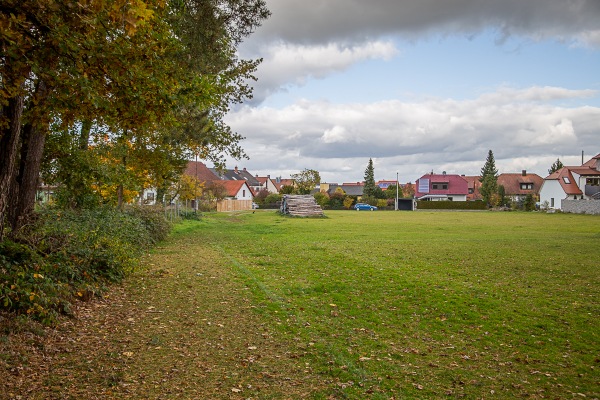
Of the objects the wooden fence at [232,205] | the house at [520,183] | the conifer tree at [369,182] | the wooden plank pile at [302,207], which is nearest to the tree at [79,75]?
the wooden plank pile at [302,207]

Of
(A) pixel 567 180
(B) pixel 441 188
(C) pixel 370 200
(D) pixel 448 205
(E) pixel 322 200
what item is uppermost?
(A) pixel 567 180

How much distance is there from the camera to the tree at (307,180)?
79812 millimetres

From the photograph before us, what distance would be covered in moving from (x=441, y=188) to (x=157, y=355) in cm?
9077

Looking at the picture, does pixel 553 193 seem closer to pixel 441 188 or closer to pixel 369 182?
pixel 441 188

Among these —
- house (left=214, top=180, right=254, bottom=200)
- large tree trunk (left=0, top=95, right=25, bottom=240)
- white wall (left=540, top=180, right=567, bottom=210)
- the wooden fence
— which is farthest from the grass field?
white wall (left=540, top=180, right=567, bottom=210)

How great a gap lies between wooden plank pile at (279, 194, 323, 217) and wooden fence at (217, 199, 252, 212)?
17.1 metres

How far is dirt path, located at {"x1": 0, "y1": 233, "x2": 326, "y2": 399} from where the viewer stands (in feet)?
15.4

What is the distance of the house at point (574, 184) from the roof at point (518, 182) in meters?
13.4

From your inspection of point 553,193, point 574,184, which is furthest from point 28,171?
point 553,193

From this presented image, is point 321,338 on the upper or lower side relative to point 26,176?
lower

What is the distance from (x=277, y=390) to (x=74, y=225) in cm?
855

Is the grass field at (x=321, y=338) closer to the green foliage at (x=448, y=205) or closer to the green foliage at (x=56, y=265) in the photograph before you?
the green foliage at (x=56, y=265)

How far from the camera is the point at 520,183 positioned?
89875 millimetres

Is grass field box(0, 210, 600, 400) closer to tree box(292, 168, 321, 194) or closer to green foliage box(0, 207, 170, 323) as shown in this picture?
green foliage box(0, 207, 170, 323)
